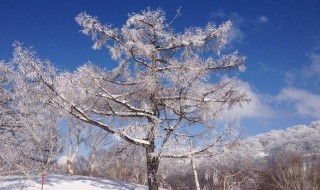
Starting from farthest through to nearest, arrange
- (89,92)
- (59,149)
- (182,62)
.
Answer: (59,149)
(182,62)
(89,92)

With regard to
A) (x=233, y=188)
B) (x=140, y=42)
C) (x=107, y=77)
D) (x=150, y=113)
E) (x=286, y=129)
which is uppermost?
(x=286, y=129)

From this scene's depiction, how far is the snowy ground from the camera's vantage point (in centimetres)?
1108

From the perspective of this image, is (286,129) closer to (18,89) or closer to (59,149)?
(59,149)

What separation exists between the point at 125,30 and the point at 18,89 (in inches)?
132

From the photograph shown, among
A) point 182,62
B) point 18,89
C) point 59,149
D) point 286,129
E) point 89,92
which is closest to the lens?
point 18,89

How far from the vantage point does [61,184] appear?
1190 centimetres

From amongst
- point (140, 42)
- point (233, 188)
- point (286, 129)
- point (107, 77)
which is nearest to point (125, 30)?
point (140, 42)

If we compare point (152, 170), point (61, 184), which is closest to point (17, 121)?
point (61, 184)

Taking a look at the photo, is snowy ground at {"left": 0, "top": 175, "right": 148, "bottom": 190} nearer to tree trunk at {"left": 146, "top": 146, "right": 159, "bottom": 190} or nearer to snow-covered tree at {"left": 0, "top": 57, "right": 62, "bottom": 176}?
snow-covered tree at {"left": 0, "top": 57, "right": 62, "bottom": 176}

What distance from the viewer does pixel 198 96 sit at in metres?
10.7

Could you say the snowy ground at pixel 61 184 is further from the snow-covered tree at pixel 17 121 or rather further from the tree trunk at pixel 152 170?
the tree trunk at pixel 152 170

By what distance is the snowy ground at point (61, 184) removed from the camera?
11.1m

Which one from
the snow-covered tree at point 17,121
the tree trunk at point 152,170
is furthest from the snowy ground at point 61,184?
the tree trunk at point 152,170

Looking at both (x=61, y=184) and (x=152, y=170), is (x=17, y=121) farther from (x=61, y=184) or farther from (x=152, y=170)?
(x=152, y=170)
